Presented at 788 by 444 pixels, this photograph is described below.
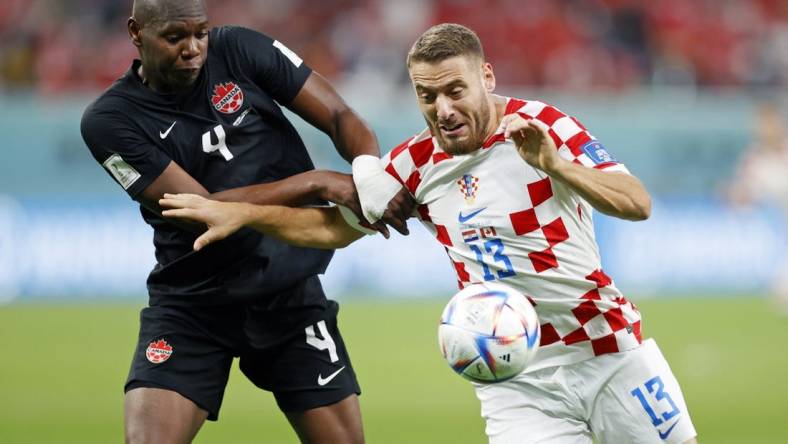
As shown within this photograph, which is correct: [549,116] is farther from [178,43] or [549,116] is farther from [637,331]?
[178,43]

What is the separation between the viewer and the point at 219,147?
5367 millimetres

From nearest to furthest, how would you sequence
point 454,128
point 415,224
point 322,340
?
1. point 454,128
2. point 322,340
3. point 415,224

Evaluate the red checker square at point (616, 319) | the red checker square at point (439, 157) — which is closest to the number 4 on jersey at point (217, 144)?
the red checker square at point (439, 157)

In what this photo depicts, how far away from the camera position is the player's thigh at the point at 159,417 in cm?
507

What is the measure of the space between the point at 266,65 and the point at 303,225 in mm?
782

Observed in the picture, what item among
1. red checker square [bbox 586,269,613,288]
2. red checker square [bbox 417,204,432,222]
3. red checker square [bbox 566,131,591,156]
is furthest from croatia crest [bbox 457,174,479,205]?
red checker square [bbox 586,269,613,288]

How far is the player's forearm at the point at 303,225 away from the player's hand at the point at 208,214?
0.06 meters

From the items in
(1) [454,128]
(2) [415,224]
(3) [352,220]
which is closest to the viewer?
(1) [454,128]

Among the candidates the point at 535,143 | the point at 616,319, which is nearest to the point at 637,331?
the point at 616,319

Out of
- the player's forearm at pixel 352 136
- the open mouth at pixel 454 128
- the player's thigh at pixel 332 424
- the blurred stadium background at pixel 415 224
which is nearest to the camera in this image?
the open mouth at pixel 454 128

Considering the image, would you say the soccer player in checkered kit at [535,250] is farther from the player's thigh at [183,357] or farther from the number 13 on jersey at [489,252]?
the player's thigh at [183,357]

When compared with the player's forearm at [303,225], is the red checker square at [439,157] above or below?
above

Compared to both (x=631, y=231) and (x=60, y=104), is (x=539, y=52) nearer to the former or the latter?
(x=631, y=231)

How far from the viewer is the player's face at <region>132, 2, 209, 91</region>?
5.01 metres
